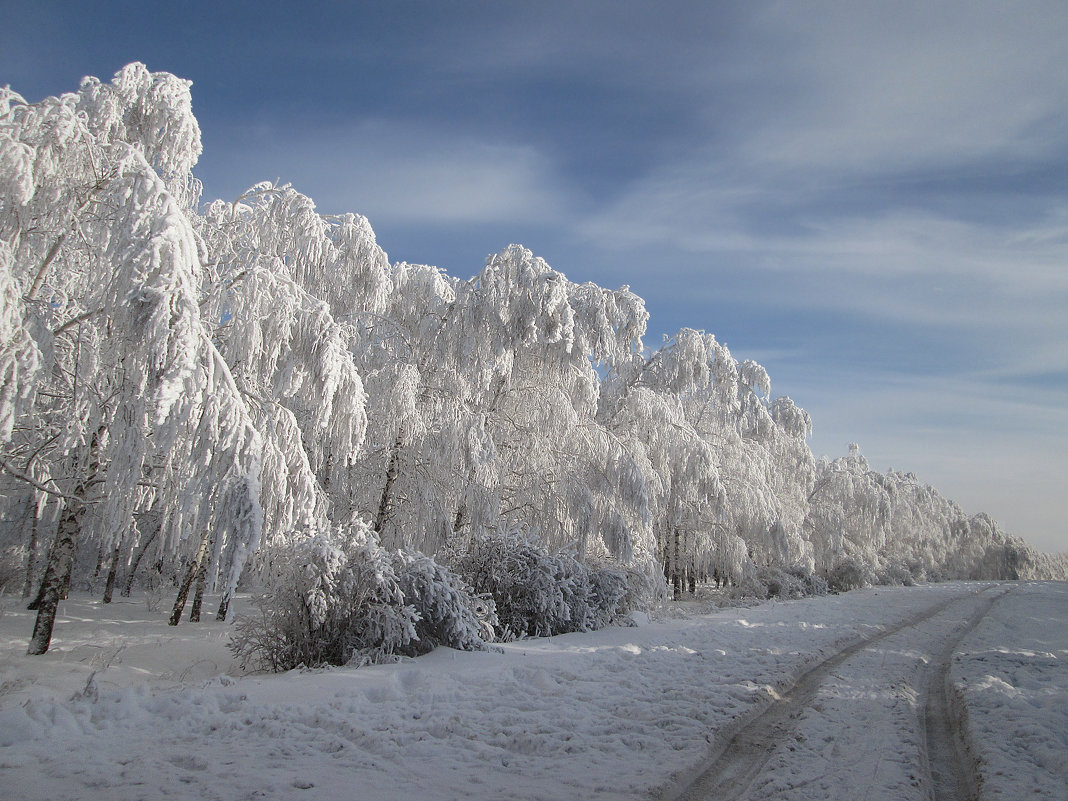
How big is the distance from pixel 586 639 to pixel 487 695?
3745 millimetres

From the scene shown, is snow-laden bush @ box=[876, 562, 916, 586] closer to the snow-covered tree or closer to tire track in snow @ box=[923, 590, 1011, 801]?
tire track in snow @ box=[923, 590, 1011, 801]

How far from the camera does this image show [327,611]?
265 inches

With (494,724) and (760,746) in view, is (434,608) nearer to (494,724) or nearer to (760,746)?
(494,724)

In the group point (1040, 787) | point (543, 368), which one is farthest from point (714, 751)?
point (543, 368)

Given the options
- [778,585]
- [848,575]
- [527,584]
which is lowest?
[527,584]

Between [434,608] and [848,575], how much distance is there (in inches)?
1009

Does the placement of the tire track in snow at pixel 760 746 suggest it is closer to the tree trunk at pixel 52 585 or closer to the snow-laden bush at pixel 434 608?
the snow-laden bush at pixel 434 608

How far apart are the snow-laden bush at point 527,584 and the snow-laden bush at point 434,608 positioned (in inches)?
53.6

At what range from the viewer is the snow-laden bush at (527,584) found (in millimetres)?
9141

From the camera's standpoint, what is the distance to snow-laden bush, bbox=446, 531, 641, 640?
9.14m

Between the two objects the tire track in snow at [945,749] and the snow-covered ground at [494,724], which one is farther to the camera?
the tire track in snow at [945,749]

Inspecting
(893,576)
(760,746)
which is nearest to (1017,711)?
(760,746)

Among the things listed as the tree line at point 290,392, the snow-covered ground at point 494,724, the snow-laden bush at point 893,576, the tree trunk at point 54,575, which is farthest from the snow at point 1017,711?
the snow-laden bush at point 893,576

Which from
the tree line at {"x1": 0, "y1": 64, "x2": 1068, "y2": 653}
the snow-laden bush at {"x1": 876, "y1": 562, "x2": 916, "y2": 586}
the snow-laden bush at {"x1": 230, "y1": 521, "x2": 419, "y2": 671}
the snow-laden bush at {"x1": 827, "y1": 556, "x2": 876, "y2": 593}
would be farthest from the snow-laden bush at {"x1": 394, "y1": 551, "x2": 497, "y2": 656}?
the snow-laden bush at {"x1": 876, "y1": 562, "x2": 916, "y2": 586}
